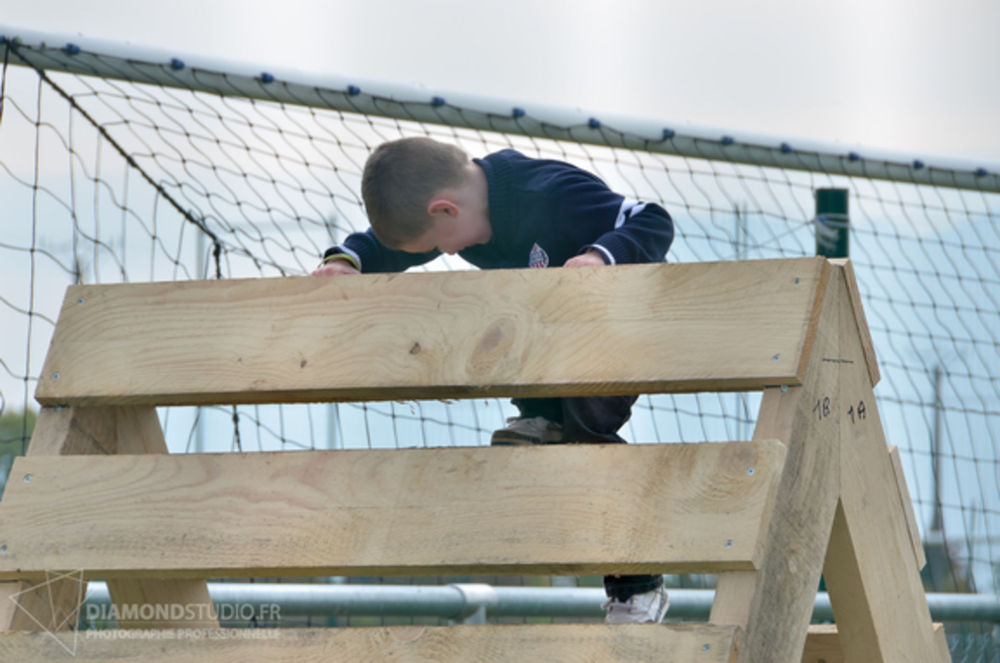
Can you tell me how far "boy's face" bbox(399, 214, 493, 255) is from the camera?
2.32m

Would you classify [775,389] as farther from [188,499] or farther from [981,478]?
[981,478]

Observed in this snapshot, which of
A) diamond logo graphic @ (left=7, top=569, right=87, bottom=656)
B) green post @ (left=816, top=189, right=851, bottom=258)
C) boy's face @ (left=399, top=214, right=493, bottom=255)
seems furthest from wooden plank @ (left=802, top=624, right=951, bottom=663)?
green post @ (left=816, top=189, right=851, bottom=258)

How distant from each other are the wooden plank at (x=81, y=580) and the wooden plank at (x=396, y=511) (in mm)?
44

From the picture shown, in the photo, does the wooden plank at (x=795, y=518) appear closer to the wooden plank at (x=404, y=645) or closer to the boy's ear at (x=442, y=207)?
the wooden plank at (x=404, y=645)

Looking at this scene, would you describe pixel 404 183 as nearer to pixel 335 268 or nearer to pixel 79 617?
pixel 335 268

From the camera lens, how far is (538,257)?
91.1 inches

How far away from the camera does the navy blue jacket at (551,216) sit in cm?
214

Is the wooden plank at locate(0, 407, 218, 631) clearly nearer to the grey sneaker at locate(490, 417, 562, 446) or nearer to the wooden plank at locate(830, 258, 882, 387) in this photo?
the grey sneaker at locate(490, 417, 562, 446)

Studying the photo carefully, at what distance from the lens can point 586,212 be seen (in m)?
2.23

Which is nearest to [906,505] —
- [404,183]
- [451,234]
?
[451,234]

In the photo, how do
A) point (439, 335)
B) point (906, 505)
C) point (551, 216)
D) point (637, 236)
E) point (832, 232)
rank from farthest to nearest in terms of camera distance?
point (832, 232), point (551, 216), point (637, 236), point (906, 505), point (439, 335)

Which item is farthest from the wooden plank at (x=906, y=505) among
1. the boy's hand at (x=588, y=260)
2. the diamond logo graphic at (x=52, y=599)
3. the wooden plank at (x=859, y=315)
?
the diamond logo graphic at (x=52, y=599)

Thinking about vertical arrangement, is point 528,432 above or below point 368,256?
below

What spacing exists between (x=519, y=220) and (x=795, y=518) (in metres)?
1.01
